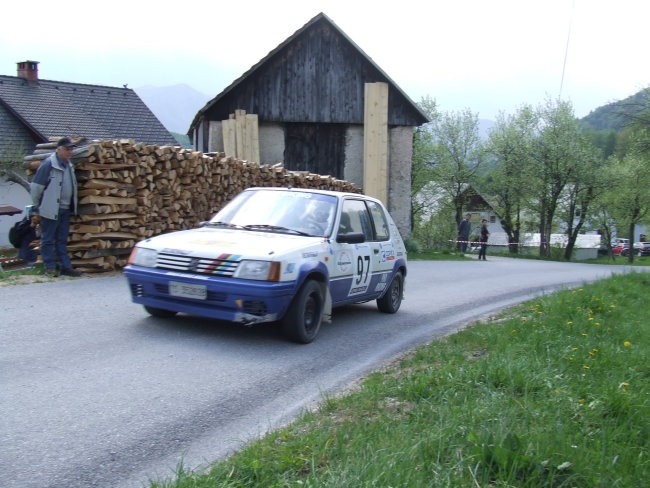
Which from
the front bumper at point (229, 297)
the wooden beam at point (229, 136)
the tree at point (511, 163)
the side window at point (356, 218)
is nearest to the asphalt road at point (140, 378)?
the front bumper at point (229, 297)

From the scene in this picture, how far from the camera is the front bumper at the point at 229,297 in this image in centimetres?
687

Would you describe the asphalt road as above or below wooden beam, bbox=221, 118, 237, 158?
below

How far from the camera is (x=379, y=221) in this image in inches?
386

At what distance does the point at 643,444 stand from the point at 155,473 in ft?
9.87

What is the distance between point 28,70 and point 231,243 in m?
37.7

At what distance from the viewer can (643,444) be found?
4492mm

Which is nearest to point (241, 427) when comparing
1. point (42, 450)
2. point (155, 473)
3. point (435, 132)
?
point (155, 473)

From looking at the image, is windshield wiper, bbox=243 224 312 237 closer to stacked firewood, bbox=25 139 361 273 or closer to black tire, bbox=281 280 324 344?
black tire, bbox=281 280 324 344

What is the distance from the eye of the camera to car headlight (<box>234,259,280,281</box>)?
691 cm

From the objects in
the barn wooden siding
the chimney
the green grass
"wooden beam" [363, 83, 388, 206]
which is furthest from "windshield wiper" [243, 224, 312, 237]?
the chimney

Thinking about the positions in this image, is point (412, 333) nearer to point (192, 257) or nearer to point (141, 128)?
point (192, 257)

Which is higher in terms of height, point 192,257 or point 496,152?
point 496,152

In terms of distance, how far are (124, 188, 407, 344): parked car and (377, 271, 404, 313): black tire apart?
68 cm

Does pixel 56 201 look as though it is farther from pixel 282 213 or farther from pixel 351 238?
pixel 351 238
